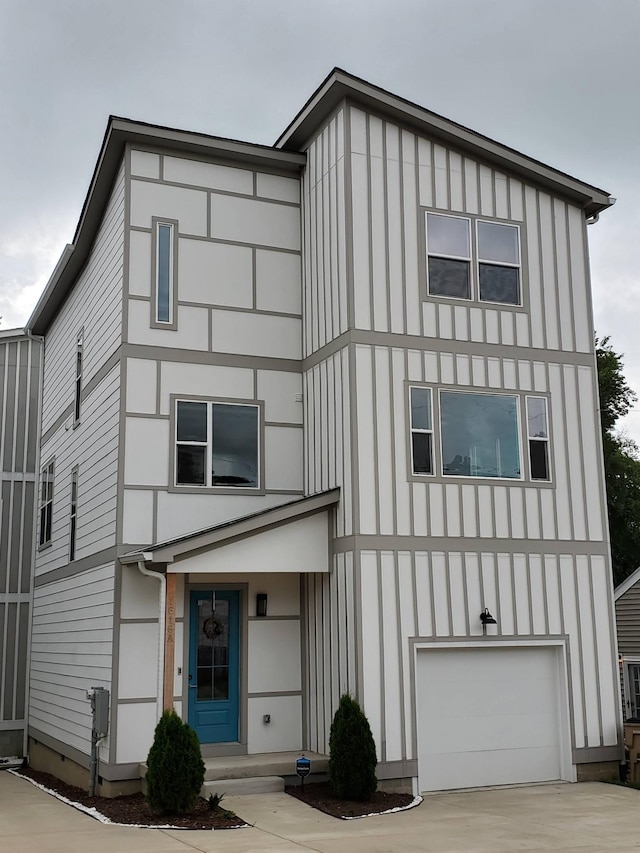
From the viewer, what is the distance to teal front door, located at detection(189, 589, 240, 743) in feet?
40.4

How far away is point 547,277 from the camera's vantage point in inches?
540

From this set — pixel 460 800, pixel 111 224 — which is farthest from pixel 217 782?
pixel 111 224

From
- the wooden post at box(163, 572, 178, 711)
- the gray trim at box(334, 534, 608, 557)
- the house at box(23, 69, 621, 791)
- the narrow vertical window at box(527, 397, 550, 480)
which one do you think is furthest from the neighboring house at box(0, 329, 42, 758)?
the narrow vertical window at box(527, 397, 550, 480)

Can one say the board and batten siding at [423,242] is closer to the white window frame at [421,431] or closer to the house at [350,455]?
the house at [350,455]

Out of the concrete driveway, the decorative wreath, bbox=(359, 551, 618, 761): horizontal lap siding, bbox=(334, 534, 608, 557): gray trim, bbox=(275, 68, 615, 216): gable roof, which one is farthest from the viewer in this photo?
bbox=(275, 68, 615, 216): gable roof

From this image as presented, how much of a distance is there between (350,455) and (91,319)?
5784 millimetres

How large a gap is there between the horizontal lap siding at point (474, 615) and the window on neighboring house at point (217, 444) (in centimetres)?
253

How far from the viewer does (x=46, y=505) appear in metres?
18.5

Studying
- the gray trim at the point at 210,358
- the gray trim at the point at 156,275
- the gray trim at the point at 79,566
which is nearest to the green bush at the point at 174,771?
the gray trim at the point at 79,566

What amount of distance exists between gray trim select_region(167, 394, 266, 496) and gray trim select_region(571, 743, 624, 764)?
5463 mm

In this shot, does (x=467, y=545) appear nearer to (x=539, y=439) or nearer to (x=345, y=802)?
(x=539, y=439)

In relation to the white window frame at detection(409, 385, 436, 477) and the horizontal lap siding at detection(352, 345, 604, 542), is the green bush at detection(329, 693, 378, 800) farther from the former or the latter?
the white window frame at detection(409, 385, 436, 477)

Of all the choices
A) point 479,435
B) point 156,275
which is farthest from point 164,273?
point 479,435

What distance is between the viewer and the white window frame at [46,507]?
18.1 m
